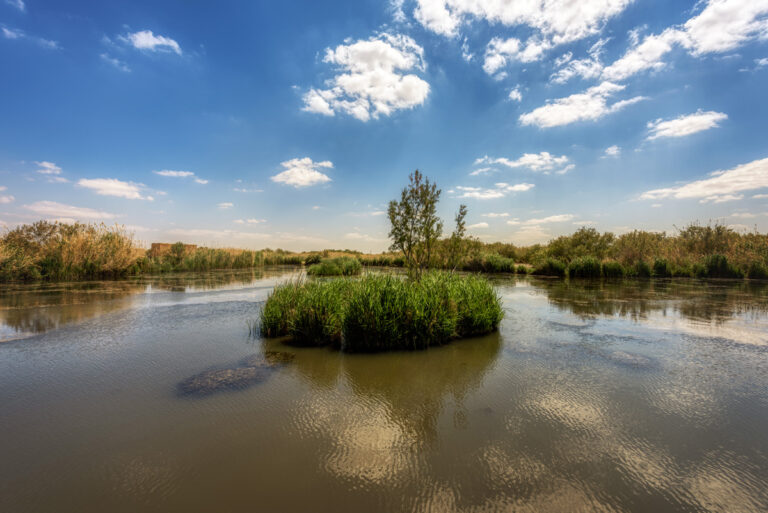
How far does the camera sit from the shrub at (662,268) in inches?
1001

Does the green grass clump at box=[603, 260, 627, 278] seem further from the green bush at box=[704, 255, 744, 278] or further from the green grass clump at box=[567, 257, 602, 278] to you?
the green bush at box=[704, 255, 744, 278]

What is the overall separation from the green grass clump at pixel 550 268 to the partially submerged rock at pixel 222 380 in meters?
28.2

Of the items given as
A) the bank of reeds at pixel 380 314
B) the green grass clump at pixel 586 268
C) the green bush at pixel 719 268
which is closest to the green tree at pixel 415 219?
the bank of reeds at pixel 380 314

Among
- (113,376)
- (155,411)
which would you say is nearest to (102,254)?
(113,376)

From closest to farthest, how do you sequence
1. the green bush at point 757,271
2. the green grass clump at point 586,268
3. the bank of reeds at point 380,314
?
1. the bank of reeds at point 380,314
2. the green bush at point 757,271
3. the green grass clump at point 586,268

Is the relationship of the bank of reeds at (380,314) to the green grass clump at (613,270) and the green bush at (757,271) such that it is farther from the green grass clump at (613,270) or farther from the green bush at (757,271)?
the green bush at (757,271)

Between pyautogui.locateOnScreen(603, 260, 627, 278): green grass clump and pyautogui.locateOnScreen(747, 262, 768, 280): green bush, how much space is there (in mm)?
8012

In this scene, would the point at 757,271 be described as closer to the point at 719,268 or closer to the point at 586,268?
the point at 719,268

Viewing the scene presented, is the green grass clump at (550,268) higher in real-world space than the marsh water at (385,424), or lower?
higher

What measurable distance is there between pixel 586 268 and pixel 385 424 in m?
27.4

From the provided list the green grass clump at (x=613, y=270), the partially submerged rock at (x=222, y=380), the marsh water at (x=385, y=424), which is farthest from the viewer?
the green grass clump at (x=613, y=270)

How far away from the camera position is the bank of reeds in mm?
7051

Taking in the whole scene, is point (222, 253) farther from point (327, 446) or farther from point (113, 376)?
point (327, 446)

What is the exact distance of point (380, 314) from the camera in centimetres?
696
